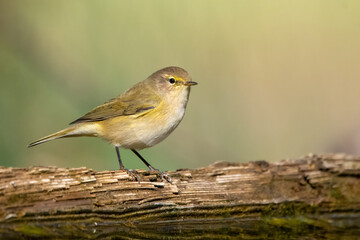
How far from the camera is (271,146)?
7.13 m

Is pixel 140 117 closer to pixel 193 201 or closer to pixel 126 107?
pixel 126 107

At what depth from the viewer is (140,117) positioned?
16.2 ft

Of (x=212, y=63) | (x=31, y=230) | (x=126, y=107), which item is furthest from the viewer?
(x=212, y=63)

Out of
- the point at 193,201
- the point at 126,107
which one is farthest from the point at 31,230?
the point at 126,107

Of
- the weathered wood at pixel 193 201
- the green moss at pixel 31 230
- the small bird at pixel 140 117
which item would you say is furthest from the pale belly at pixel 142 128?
the green moss at pixel 31 230

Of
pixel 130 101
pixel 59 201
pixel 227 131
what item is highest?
pixel 227 131

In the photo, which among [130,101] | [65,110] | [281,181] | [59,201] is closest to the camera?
[59,201]

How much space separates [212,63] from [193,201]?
338 centimetres

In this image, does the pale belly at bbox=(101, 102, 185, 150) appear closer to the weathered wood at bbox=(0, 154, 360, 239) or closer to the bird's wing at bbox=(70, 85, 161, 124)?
the bird's wing at bbox=(70, 85, 161, 124)

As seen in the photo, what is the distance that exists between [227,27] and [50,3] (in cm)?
230

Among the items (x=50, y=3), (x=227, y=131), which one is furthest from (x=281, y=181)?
(x=50, y=3)

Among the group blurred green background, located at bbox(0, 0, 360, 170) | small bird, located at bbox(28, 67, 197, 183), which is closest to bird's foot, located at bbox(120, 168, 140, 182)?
small bird, located at bbox(28, 67, 197, 183)

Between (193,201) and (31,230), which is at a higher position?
(193,201)

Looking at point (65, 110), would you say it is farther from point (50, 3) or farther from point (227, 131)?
point (227, 131)
